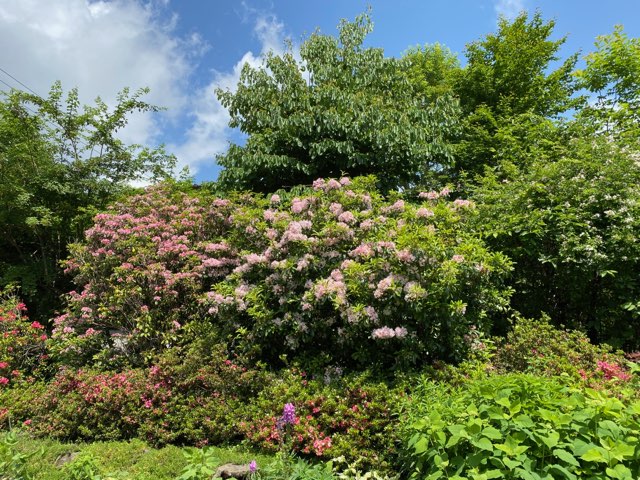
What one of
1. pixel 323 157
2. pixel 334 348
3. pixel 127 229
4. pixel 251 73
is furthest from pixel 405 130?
pixel 127 229

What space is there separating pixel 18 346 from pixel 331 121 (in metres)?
6.34

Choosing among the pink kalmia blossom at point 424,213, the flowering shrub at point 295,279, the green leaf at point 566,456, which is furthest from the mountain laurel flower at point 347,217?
the green leaf at point 566,456

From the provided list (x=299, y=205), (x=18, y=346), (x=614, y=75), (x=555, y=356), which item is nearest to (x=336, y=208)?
(x=299, y=205)

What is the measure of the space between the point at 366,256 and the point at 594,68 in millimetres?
11596

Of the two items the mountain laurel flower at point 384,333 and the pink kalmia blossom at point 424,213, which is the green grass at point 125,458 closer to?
the mountain laurel flower at point 384,333

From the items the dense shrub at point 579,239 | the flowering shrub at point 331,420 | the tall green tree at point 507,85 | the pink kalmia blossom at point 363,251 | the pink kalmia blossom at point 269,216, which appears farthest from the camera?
the tall green tree at point 507,85

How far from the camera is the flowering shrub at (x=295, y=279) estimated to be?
13.2ft

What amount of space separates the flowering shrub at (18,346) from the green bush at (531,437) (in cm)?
624

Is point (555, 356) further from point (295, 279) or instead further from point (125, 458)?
point (125, 458)

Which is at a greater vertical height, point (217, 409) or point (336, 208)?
point (336, 208)

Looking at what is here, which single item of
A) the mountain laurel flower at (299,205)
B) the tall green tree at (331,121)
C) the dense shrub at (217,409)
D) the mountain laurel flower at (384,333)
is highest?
the tall green tree at (331,121)

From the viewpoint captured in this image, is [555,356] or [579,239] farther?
[579,239]

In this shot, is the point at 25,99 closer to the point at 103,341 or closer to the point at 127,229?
the point at 127,229

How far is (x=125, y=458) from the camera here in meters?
3.75
